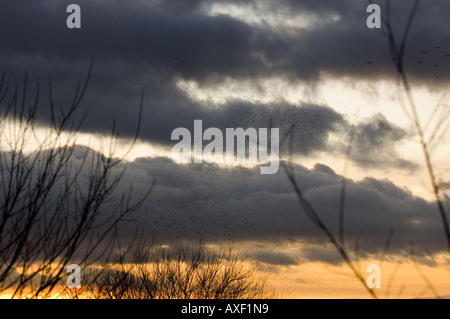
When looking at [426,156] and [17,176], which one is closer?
[426,156]

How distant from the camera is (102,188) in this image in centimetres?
601
